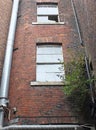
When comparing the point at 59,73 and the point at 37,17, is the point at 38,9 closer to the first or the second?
the point at 37,17

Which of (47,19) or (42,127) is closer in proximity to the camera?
(42,127)

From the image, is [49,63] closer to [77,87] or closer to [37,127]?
[77,87]

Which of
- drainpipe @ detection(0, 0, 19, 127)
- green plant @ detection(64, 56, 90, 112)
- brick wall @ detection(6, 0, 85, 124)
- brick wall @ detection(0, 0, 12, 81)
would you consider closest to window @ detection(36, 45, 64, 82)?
brick wall @ detection(6, 0, 85, 124)

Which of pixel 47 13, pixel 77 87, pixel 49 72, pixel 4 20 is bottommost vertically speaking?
pixel 77 87

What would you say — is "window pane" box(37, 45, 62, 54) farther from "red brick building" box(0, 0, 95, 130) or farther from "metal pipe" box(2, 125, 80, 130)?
"metal pipe" box(2, 125, 80, 130)

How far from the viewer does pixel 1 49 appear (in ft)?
42.9

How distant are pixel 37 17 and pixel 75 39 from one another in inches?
103

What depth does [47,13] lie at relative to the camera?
49.4 feet

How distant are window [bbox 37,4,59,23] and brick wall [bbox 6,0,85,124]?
30 centimetres

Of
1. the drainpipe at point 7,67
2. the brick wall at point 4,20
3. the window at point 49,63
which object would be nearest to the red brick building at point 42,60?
the window at point 49,63

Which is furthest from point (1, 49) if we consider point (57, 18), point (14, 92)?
point (57, 18)

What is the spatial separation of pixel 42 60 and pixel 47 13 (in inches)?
140

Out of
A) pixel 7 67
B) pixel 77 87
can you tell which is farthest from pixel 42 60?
pixel 77 87

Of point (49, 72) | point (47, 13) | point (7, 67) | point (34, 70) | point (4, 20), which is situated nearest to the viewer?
point (7, 67)
